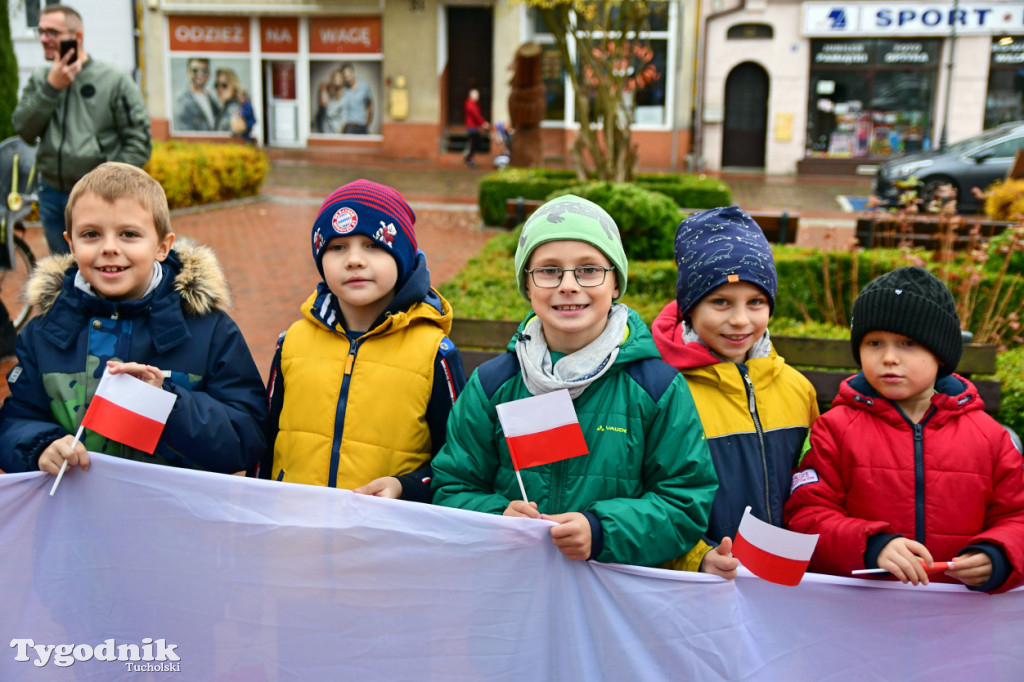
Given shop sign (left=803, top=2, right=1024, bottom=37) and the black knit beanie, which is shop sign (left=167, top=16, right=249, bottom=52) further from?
the black knit beanie

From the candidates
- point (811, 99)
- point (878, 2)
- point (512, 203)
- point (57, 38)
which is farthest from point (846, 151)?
point (57, 38)

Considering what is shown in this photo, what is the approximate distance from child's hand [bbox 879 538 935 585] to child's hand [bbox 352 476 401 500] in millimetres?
1291

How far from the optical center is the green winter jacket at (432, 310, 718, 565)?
7.91ft

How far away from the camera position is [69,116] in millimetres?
6141

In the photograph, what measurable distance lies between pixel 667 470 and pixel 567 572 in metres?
0.36

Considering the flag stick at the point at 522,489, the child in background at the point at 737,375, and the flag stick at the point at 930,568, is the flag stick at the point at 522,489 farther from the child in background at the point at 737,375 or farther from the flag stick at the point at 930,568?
the flag stick at the point at 930,568

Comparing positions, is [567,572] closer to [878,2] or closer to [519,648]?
[519,648]

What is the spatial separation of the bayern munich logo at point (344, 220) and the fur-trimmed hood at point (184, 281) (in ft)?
1.34

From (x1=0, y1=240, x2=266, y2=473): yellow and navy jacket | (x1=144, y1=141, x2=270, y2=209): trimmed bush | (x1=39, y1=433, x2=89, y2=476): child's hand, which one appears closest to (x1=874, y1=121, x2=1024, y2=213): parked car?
(x1=144, y1=141, x2=270, y2=209): trimmed bush

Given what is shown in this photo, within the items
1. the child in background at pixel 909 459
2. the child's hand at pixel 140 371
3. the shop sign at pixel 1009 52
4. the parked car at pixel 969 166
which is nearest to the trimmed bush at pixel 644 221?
the child in background at pixel 909 459

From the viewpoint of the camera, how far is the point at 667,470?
8.10 ft

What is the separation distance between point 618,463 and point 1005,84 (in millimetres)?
27251

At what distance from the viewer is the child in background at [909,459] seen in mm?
2535

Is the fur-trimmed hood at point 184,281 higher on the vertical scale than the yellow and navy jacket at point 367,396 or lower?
higher
